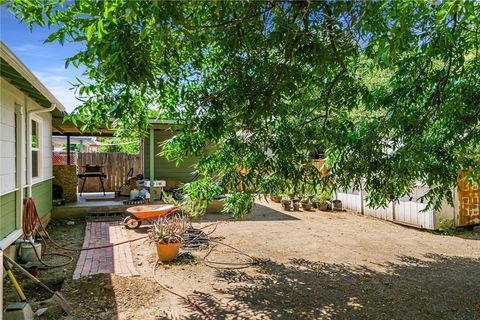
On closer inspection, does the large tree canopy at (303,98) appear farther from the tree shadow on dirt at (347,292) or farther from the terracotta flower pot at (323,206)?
the terracotta flower pot at (323,206)

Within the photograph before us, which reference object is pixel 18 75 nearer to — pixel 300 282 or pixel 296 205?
pixel 300 282

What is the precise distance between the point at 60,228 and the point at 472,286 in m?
8.54

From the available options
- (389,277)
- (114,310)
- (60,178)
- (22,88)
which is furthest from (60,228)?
(389,277)

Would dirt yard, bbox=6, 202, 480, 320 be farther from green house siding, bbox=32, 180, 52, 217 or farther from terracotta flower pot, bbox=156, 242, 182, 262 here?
green house siding, bbox=32, 180, 52, 217

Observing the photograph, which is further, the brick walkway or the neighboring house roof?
the brick walkway

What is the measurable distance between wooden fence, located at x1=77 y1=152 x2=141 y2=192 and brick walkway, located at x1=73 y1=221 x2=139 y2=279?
6212 mm

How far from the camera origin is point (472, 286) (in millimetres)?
4945

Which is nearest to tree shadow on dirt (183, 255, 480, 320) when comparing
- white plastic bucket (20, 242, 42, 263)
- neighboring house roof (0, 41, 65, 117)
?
white plastic bucket (20, 242, 42, 263)

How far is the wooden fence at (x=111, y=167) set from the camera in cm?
1388

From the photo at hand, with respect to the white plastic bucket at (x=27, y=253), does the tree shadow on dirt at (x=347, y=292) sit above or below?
below

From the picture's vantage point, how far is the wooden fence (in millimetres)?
13875

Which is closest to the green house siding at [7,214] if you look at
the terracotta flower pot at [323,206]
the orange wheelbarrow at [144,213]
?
the orange wheelbarrow at [144,213]

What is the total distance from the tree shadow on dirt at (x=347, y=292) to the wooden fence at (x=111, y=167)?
407 inches

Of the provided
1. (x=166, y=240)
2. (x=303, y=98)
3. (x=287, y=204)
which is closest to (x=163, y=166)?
(x=287, y=204)
